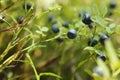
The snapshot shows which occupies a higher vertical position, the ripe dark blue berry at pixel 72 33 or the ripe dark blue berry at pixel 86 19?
the ripe dark blue berry at pixel 86 19

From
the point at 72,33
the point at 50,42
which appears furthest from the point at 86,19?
the point at 50,42

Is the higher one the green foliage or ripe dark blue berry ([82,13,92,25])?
ripe dark blue berry ([82,13,92,25])

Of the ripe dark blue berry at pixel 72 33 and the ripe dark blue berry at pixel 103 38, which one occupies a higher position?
the ripe dark blue berry at pixel 72 33

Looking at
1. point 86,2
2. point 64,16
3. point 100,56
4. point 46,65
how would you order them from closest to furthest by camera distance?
1. point 100,56
2. point 46,65
3. point 64,16
4. point 86,2

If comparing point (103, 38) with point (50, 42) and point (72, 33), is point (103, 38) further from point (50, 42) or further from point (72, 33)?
point (50, 42)

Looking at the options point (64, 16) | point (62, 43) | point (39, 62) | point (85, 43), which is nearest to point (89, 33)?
point (85, 43)

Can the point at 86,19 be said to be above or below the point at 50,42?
above

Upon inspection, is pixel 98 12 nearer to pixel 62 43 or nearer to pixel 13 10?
pixel 62 43

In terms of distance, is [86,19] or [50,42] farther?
[50,42]

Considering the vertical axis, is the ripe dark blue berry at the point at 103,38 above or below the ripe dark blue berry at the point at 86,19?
below

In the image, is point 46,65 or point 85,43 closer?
point 85,43

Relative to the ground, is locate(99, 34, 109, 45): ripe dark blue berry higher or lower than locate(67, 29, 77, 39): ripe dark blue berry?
lower
